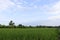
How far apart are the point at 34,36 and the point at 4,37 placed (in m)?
1.55

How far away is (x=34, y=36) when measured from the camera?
714cm

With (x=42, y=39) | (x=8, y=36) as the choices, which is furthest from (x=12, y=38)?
(x=42, y=39)

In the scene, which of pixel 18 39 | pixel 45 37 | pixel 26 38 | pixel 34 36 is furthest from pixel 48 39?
pixel 18 39

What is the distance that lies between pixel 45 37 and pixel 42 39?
0.92ft

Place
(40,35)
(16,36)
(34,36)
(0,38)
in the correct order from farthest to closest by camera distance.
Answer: (40,35), (34,36), (16,36), (0,38)

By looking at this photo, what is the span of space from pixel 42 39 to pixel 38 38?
0.20m

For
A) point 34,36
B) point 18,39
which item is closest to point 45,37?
point 34,36

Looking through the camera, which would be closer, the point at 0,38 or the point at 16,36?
the point at 0,38

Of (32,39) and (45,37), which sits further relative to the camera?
(45,37)

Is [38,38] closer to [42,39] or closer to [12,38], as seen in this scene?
[42,39]

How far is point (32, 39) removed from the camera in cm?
671

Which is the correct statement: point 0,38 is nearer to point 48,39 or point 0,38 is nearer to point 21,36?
point 21,36

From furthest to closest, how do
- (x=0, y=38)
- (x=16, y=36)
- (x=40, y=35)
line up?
1. (x=40, y=35)
2. (x=16, y=36)
3. (x=0, y=38)

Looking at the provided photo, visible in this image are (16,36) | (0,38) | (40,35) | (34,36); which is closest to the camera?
(0,38)
